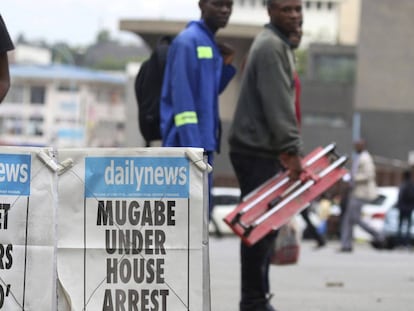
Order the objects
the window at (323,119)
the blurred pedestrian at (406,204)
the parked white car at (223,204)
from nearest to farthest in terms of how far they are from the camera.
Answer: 1. the blurred pedestrian at (406,204)
2. the parked white car at (223,204)
3. the window at (323,119)

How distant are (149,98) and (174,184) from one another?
2930 mm

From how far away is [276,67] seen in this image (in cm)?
849

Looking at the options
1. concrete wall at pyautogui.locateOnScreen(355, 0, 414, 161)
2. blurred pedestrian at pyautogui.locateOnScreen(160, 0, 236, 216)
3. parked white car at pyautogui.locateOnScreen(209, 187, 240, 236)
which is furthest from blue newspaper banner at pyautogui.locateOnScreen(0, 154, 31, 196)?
concrete wall at pyautogui.locateOnScreen(355, 0, 414, 161)

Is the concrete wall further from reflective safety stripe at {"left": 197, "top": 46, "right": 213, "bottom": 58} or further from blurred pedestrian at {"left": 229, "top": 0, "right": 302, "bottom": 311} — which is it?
reflective safety stripe at {"left": 197, "top": 46, "right": 213, "bottom": 58}

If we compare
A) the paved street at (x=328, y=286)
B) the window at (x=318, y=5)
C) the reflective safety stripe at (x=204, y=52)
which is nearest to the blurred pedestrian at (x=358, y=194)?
the paved street at (x=328, y=286)

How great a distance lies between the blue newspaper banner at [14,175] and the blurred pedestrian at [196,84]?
208cm

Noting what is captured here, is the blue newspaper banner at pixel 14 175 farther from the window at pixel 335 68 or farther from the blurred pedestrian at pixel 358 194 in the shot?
the window at pixel 335 68

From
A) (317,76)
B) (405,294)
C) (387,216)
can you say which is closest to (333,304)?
(405,294)

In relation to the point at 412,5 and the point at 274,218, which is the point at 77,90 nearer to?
the point at 412,5

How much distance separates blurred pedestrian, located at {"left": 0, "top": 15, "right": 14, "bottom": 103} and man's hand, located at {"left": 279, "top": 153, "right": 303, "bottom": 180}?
237 cm

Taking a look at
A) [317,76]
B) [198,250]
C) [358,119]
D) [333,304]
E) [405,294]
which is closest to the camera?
[198,250]

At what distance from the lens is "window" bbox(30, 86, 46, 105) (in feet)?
425

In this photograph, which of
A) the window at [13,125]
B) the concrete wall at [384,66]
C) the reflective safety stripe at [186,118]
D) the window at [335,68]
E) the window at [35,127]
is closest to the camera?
the reflective safety stripe at [186,118]

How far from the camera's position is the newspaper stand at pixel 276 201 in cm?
831
